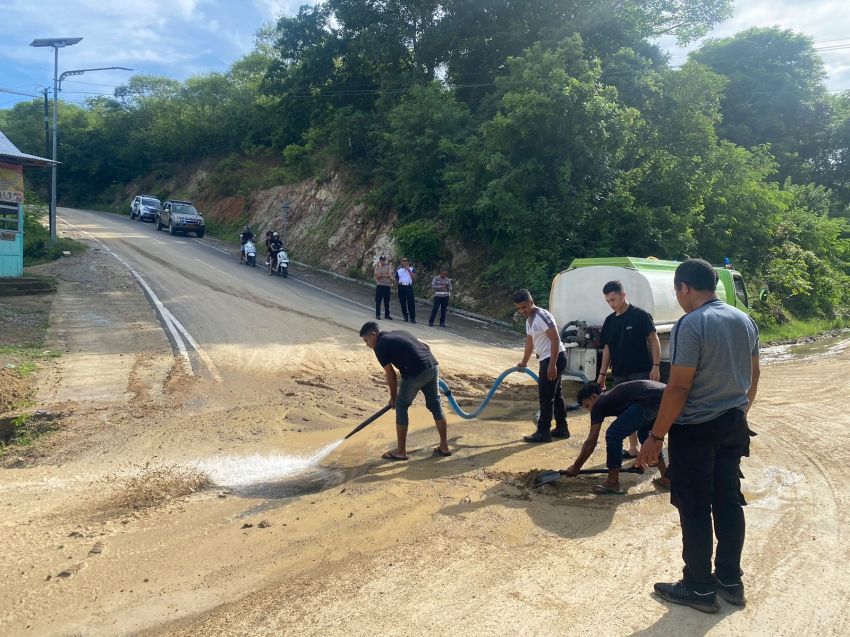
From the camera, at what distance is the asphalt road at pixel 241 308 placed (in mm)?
12094

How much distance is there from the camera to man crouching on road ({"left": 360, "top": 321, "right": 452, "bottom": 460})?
6.82 m

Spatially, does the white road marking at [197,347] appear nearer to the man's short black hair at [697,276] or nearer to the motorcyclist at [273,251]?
the man's short black hair at [697,276]

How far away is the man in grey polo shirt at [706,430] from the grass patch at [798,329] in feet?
55.5

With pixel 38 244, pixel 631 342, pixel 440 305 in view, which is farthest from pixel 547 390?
pixel 38 244

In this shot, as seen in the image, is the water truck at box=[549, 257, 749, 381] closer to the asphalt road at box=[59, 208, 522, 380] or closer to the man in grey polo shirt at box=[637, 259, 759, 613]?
the asphalt road at box=[59, 208, 522, 380]

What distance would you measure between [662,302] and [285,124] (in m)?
32.2

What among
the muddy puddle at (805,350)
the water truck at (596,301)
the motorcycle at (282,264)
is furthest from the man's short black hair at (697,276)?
the motorcycle at (282,264)

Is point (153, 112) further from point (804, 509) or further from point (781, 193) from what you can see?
point (804, 509)

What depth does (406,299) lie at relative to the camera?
17094mm

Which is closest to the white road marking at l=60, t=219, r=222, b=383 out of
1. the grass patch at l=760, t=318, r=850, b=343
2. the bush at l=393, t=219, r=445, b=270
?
the bush at l=393, t=219, r=445, b=270

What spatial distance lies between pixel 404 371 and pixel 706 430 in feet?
12.3

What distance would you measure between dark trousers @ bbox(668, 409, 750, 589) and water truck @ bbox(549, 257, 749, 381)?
6.63 meters

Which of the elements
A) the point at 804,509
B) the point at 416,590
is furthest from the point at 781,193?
the point at 416,590

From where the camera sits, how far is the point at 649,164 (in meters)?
20.4
